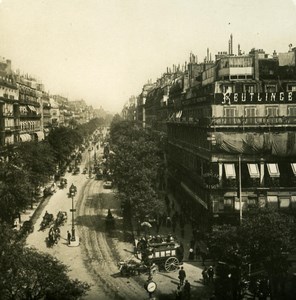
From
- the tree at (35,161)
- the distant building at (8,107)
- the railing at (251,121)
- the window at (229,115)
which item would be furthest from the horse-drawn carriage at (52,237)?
the distant building at (8,107)

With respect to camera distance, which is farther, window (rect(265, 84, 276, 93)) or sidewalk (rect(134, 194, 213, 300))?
window (rect(265, 84, 276, 93))

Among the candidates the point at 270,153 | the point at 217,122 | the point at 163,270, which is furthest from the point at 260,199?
the point at 163,270

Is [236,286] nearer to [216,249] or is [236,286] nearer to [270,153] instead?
[216,249]

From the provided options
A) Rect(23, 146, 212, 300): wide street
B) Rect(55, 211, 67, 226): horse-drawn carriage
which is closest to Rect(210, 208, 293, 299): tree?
Rect(23, 146, 212, 300): wide street

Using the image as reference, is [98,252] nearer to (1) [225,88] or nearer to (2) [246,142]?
(2) [246,142]

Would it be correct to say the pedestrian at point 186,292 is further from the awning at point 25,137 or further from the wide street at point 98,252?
the awning at point 25,137

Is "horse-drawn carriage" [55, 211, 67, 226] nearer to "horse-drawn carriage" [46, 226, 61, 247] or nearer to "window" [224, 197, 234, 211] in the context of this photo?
"horse-drawn carriage" [46, 226, 61, 247]

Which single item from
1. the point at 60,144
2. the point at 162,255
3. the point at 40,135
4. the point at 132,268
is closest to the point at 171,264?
the point at 162,255
